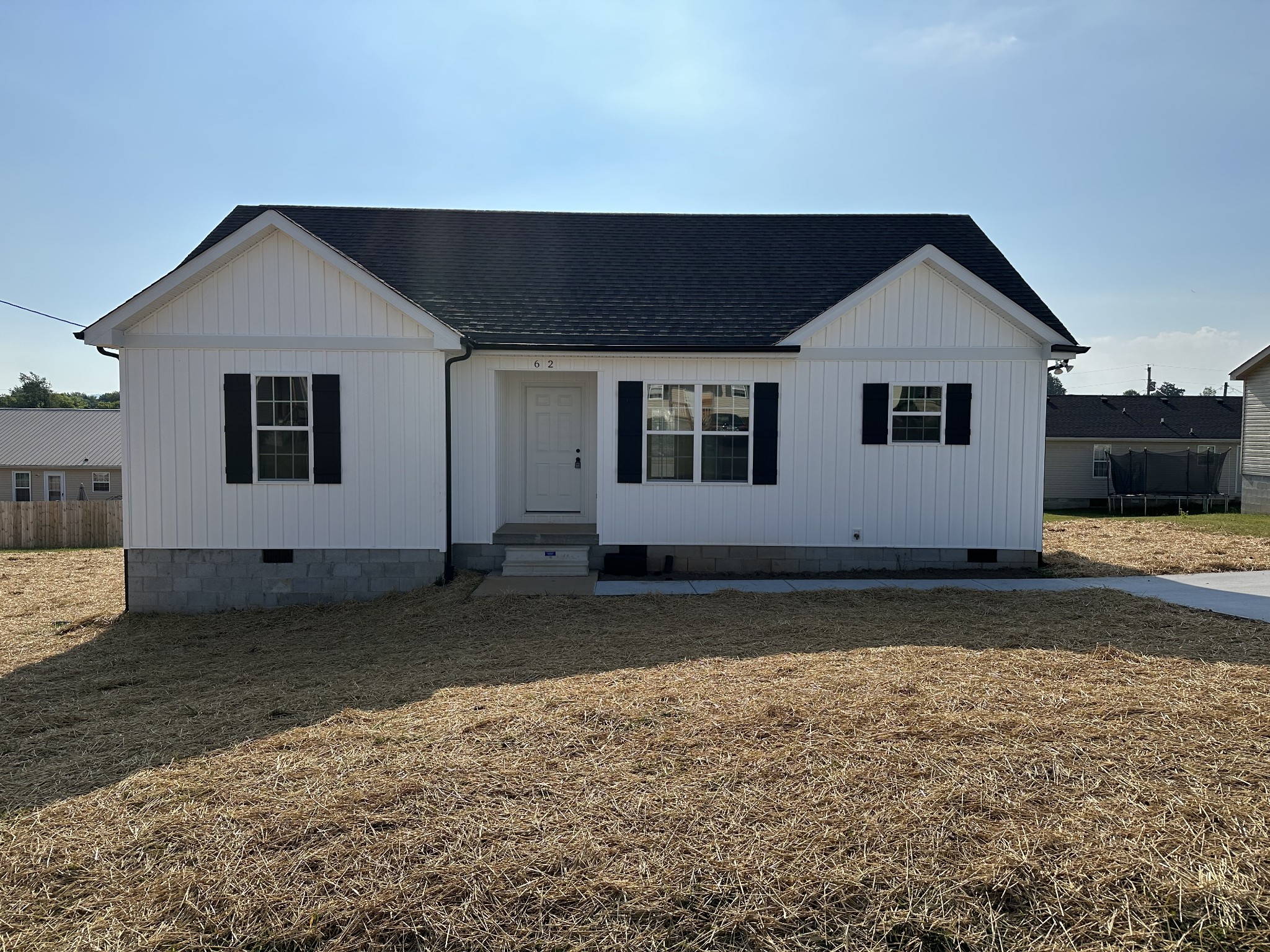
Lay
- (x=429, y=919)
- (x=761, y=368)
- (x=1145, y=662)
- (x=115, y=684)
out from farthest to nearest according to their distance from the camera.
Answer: (x=761, y=368)
(x=115, y=684)
(x=1145, y=662)
(x=429, y=919)

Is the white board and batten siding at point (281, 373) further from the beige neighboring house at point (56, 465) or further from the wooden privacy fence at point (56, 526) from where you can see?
the beige neighboring house at point (56, 465)

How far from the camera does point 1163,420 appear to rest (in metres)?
29.5

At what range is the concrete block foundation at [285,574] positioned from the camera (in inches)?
396

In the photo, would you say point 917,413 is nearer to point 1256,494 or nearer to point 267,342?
point 267,342

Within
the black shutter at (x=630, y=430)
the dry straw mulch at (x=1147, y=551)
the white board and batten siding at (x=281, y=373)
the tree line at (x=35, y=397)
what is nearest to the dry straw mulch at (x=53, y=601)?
the white board and batten siding at (x=281, y=373)

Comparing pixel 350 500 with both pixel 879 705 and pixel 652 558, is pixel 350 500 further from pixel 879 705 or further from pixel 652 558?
pixel 879 705

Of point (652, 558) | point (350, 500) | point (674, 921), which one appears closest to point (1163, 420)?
point (652, 558)

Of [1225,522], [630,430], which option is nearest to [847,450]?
[630,430]

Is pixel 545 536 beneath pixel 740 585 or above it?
above

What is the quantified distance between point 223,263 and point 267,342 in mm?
1108

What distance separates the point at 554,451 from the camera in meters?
12.1

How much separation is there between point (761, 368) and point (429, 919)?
29.3 ft

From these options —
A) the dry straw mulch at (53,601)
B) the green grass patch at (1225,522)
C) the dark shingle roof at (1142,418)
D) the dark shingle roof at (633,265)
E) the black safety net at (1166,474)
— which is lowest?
the dry straw mulch at (53,601)

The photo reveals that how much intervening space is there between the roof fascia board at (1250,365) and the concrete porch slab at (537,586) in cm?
2096
